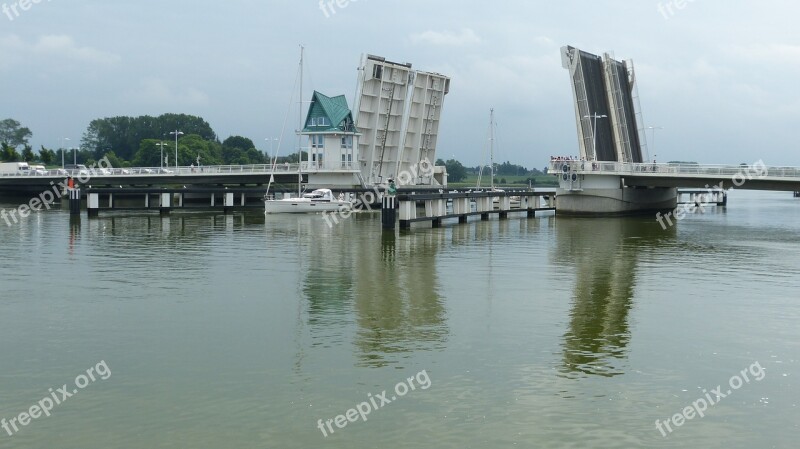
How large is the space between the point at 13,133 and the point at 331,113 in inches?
5617

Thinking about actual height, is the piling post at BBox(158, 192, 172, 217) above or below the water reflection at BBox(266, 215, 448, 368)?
above

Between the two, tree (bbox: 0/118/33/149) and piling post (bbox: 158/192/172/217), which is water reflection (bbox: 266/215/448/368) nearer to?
piling post (bbox: 158/192/172/217)

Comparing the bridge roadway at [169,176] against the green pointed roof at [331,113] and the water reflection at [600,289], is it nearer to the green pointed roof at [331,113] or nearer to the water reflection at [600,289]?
the green pointed roof at [331,113]

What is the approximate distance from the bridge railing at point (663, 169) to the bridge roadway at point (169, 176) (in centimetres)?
1719

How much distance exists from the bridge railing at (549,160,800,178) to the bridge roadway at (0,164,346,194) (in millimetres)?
17193

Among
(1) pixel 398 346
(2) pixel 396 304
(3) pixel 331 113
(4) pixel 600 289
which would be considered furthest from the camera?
(3) pixel 331 113

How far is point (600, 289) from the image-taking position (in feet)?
71.8

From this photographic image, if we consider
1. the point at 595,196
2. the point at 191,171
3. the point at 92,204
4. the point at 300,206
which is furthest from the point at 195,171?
the point at 595,196

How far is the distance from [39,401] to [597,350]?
897 cm


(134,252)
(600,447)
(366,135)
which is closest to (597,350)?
(600,447)

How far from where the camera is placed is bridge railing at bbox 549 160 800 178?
4625cm

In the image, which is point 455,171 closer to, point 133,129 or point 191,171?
point 133,129

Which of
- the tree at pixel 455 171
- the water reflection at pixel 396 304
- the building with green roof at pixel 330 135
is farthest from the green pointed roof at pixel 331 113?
the tree at pixel 455 171

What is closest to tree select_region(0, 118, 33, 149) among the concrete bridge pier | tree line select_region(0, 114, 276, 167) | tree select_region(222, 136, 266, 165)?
tree line select_region(0, 114, 276, 167)
